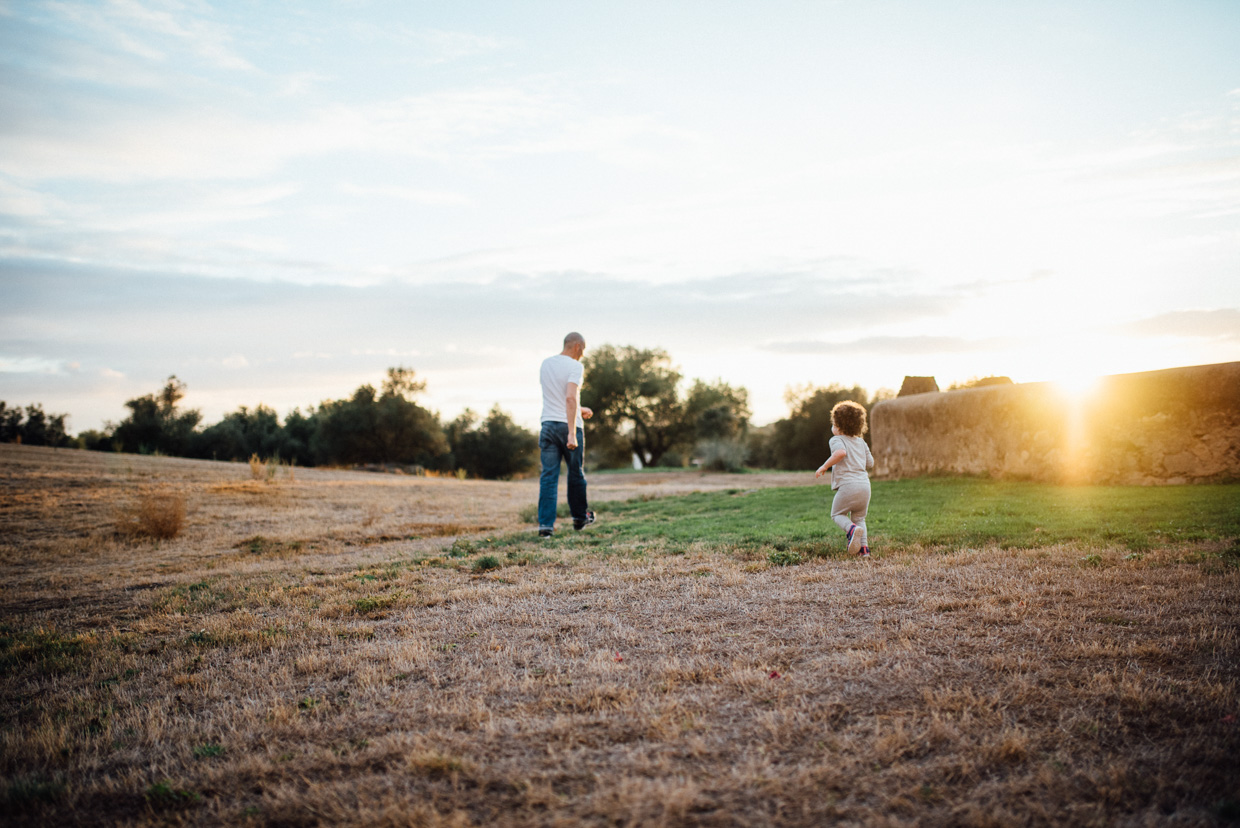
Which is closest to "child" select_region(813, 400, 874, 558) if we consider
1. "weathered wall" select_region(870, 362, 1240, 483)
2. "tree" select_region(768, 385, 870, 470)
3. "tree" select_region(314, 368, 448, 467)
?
"weathered wall" select_region(870, 362, 1240, 483)

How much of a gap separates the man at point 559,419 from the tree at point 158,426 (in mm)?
38387

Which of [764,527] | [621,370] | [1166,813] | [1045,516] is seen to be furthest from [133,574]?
[621,370]

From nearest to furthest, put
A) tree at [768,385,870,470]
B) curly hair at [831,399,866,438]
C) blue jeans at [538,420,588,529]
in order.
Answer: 1. curly hair at [831,399,866,438]
2. blue jeans at [538,420,588,529]
3. tree at [768,385,870,470]

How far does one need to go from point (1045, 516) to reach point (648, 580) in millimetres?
4977

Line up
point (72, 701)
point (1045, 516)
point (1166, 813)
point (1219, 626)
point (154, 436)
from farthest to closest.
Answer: point (154, 436), point (1045, 516), point (1219, 626), point (72, 701), point (1166, 813)

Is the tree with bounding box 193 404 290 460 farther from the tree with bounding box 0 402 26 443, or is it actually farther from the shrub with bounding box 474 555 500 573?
the shrub with bounding box 474 555 500 573

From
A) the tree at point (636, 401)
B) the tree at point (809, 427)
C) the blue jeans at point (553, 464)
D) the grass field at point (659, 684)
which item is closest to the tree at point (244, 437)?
the tree at point (636, 401)

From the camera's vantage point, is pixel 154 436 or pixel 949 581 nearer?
pixel 949 581

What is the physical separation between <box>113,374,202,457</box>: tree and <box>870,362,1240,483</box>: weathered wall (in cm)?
4058

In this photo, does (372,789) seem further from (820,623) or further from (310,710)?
(820,623)

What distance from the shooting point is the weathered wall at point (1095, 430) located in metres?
9.16

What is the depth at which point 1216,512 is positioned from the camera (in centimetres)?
704

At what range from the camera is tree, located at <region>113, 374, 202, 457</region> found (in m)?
39.3

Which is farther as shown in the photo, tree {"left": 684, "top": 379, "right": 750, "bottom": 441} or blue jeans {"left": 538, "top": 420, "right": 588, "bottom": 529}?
tree {"left": 684, "top": 379, "right": 750, "bottom": 441}
